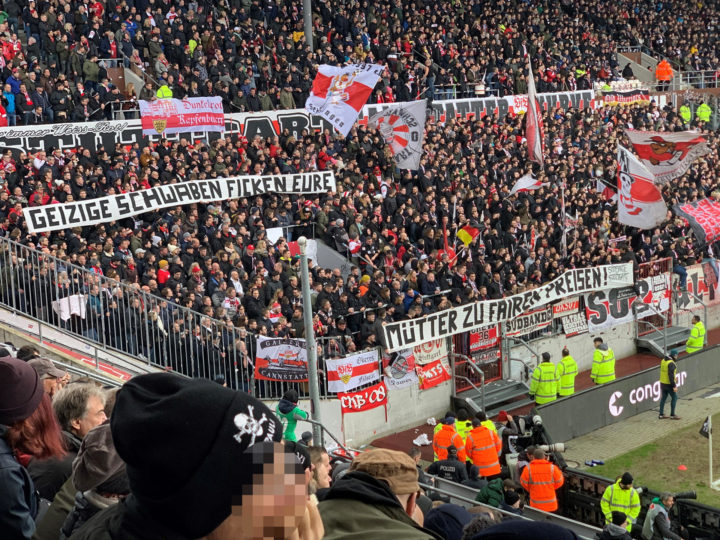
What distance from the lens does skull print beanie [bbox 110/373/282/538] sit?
7.17 feet

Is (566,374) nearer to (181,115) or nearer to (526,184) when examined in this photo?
(526,184)

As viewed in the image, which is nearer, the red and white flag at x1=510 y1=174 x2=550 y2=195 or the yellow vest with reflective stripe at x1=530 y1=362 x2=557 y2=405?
the yellow vest with reflective stripe at x1=530 y1=362 x2=557 y2=405

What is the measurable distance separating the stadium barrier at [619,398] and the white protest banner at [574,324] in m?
2.33

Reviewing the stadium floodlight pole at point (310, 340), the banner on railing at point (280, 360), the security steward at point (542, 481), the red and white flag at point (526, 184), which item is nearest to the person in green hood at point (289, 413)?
the stadium floodlight pole at point (310, 340)

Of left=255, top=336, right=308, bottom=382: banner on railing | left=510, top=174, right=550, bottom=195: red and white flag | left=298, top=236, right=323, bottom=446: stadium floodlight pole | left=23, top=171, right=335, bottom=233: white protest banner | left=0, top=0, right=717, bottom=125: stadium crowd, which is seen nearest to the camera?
left=298, top=236, right=323, bottom=446: stadium floodlight pole

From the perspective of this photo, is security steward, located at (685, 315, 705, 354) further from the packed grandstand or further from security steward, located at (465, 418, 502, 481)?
security steward, located at (465, 418, 502, 481)

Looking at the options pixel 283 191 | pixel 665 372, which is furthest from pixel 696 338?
pixel 283 191

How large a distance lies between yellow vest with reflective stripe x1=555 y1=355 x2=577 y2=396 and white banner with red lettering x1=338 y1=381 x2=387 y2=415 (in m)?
3.53

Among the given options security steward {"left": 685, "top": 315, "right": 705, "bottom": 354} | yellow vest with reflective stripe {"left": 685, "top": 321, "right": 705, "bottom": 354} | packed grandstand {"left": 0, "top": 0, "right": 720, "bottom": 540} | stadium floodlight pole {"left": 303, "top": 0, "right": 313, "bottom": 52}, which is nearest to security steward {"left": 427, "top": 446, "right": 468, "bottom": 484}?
packed grandstand {"left": 0, "top": 0, "right": 720, "bottom": 540}

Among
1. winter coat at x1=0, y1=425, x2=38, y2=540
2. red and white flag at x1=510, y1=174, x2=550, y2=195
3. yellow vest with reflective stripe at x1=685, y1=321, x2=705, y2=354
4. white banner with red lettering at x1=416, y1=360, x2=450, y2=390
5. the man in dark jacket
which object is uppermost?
the man in dark jacket

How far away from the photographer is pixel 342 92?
2262cm

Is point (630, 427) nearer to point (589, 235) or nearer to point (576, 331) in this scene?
point (576, 331)

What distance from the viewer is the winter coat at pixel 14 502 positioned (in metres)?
3.53

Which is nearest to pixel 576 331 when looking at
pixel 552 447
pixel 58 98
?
pixel 552 447
